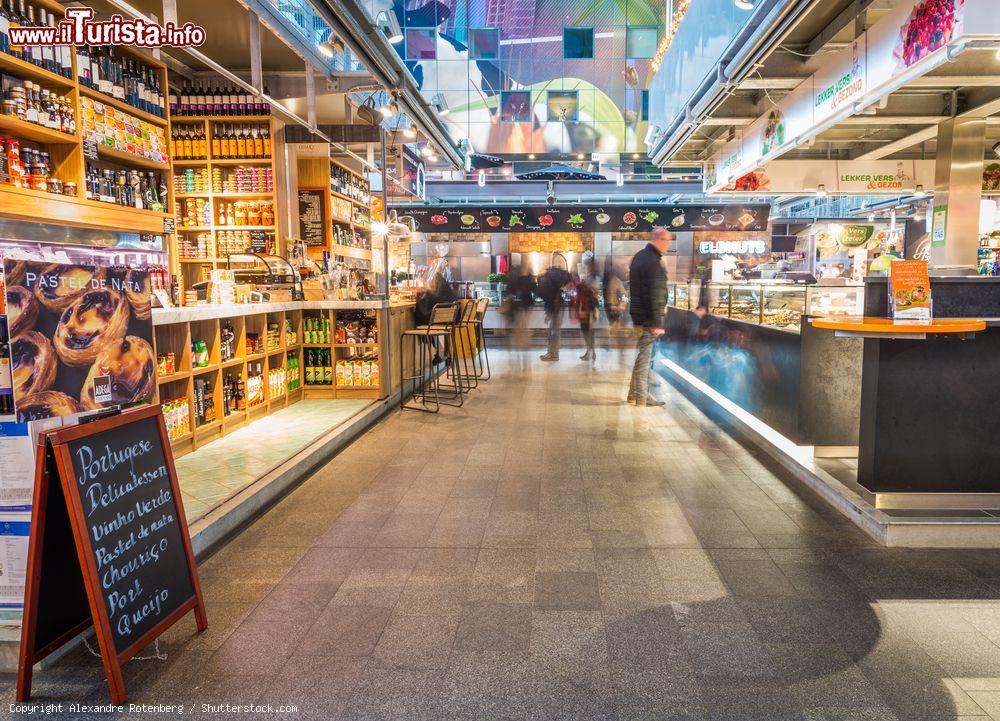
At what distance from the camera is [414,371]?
27.6 feet

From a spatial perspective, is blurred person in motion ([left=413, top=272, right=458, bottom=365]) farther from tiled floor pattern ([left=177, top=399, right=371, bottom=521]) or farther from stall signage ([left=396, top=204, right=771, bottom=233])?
stall signage ([left=396, top=204, right=771, bottom=233])

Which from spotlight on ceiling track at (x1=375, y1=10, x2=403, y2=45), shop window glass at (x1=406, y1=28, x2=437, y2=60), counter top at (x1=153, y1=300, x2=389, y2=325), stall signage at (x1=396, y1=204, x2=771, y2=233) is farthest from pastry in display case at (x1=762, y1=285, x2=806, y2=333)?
shop window glass at (x1=406, y1=28, x2=437, y2=60)

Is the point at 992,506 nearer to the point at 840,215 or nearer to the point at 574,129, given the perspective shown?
the point at 574,129

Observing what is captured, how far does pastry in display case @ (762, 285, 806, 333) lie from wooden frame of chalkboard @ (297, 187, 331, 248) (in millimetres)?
5388

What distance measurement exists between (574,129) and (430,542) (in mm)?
11798

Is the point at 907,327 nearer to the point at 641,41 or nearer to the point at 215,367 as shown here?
the point at 215,367

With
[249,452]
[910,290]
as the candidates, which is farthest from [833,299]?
[249,452]

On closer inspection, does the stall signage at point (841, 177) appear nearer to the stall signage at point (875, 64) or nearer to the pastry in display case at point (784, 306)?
the stall signage at point (875, 64)

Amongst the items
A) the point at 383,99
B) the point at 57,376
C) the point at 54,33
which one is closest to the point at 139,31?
the point at 54,33

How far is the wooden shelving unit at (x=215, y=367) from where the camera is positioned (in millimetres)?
4793

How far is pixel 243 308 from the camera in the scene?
17.5 ft

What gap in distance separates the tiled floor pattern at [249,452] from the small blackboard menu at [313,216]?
2.63 metres
